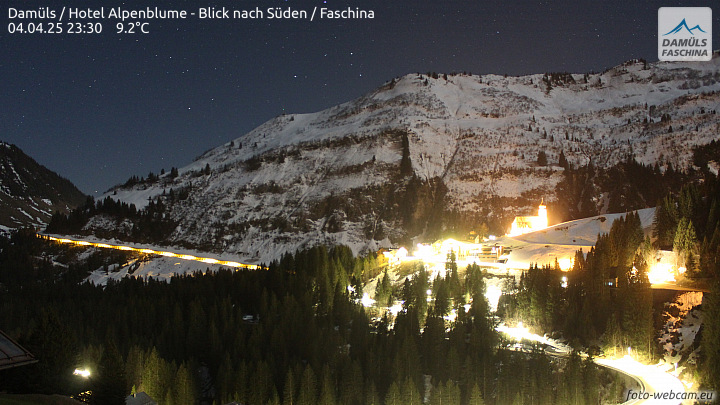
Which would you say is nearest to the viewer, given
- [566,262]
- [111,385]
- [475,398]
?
[111,385]

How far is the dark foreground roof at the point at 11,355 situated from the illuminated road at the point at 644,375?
183 ft

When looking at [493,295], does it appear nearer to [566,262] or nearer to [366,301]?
[566,262]

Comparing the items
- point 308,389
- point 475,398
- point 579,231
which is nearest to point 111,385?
point 308,389

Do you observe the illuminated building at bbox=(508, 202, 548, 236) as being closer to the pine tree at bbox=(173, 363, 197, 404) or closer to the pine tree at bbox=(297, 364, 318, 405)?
the pine tree at bbox=(297, 364, 318, 405)

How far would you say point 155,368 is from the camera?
218 ft

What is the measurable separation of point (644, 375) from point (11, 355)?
67455 mm

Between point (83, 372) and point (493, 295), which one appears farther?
point (493, 295)

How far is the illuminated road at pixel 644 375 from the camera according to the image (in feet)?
193

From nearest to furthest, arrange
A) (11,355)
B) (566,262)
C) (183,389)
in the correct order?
(11,355)
(183,389)
(566,262)

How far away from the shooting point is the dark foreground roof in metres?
19.5

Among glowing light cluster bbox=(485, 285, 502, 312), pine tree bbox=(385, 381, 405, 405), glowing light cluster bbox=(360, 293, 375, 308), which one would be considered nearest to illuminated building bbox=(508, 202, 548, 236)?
glowing light cluster bbox=(485, 285, 502, 312)

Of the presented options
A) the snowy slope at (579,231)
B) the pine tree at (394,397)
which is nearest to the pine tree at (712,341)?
the pine tree at (394,397)

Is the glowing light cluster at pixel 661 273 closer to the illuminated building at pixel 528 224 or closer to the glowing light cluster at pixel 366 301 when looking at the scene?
the glowing light cluster at pixel 366 301

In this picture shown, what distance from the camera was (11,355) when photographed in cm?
2000
